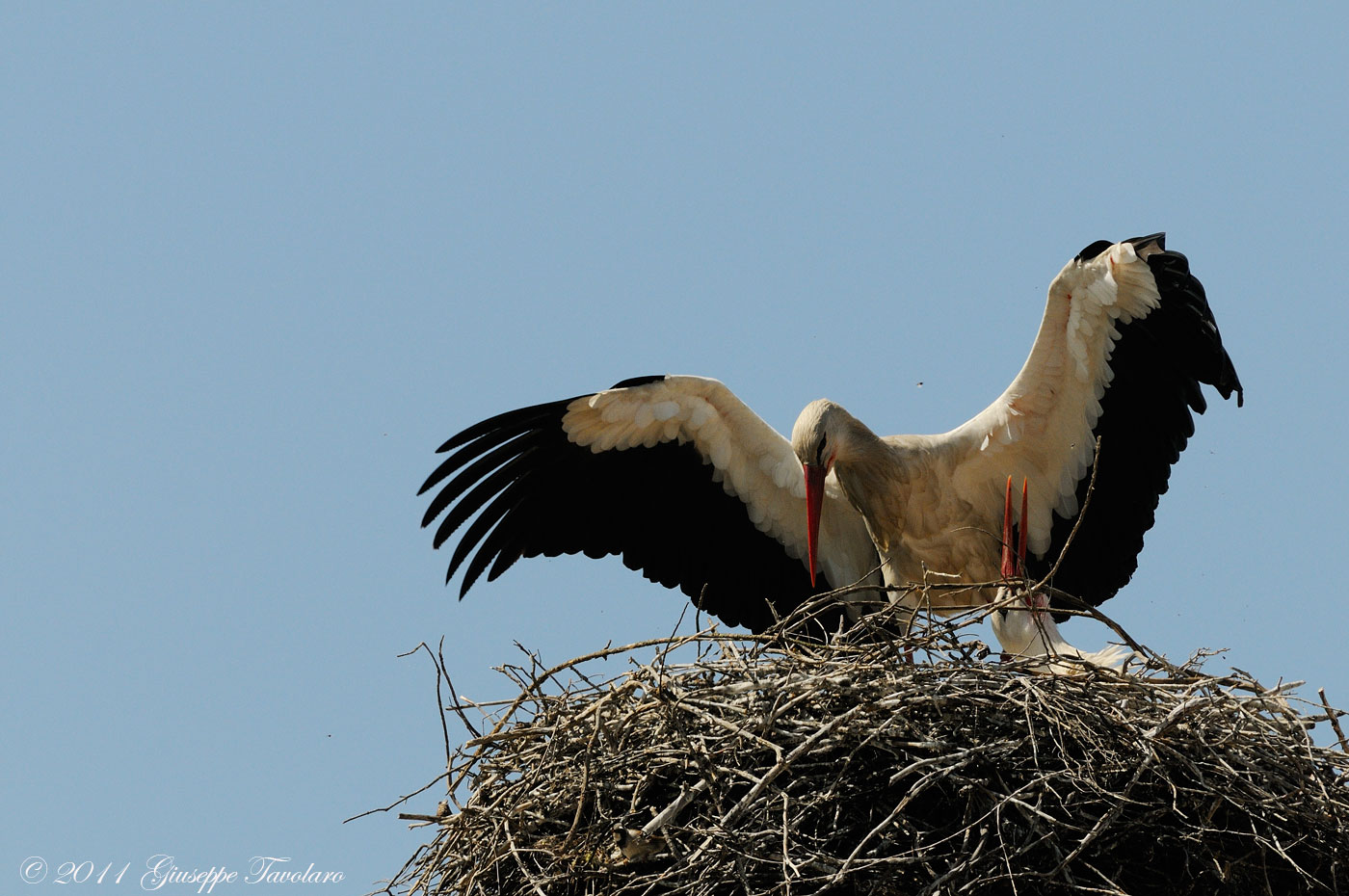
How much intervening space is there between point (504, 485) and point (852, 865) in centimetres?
266

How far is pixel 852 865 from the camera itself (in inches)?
136

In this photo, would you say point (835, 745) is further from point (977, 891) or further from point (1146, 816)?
point (1146, 816)

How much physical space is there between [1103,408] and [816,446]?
1064 mm

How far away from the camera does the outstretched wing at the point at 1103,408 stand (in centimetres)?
525

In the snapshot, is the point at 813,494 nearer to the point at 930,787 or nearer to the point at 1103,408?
the point at 1103,408

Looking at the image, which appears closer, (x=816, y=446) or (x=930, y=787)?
(x=930, y=787)

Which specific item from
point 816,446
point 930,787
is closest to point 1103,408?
point 816,446

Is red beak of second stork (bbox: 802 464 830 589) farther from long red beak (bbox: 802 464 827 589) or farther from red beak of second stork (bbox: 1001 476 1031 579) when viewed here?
red beak of second stork (bbox: 1001 476 1031 579)

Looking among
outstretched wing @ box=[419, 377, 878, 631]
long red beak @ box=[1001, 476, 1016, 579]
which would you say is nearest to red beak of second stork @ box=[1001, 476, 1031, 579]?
long red beak @ box=[1001, 476, 1016, 579]

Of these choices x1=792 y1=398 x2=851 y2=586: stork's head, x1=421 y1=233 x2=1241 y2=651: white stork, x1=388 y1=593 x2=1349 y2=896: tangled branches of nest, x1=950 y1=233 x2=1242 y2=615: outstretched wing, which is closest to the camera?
x1=388 y1=593 x2=1349 y2=896: tangled branches of nest

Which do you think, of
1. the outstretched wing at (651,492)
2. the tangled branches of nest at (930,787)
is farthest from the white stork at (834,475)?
the tangled branches of nest at (930,787)

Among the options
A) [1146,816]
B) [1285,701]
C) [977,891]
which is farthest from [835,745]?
[1285,701]

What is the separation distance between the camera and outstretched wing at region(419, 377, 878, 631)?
5.68 meters

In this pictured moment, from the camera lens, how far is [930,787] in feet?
11.8
